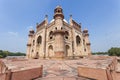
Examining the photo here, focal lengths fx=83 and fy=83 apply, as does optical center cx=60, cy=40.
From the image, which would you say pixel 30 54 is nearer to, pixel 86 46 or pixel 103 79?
pixel 86 46

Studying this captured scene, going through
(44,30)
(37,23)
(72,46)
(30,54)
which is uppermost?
(37,23)

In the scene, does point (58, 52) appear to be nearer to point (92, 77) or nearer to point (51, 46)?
point (92, 77)

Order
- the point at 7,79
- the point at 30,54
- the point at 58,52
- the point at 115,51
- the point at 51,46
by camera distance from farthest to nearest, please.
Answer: the point at 115,51, the point at 30,54, the point at 51,46, the point at 58,52, the point at 7,79

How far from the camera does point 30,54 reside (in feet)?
82.0

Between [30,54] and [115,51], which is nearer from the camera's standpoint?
[30,54]

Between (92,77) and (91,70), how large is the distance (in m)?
0.19

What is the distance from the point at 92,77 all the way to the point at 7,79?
7.14 ft

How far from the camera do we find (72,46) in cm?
2014

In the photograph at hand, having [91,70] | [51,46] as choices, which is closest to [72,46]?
[51,46]

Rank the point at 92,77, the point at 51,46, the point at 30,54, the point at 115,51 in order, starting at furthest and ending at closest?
1. the point at 115,51
2. the point at 30,54
3. the point at 51,46
4. the point at 92,77

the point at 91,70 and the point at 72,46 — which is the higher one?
the point at 72,46

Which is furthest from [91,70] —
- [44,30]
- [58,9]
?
[44,30]

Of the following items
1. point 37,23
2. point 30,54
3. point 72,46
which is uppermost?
point 37,23

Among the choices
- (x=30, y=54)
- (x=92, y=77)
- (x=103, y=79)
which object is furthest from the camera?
(x=30, y=54)
